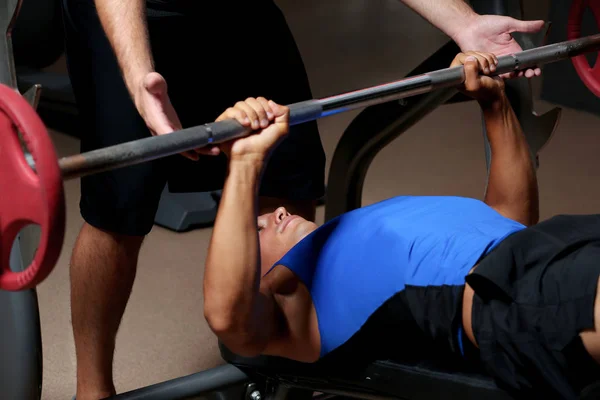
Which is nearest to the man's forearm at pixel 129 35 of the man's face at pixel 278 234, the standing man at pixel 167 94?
the standing man at pixel 167 94

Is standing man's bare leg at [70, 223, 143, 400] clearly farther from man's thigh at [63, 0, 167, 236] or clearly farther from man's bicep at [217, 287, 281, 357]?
man's bicep at [217, 287, 281, 357]

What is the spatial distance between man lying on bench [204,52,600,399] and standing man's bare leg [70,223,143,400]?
32 cm

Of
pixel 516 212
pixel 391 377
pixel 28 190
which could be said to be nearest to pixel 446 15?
pixel 516 212

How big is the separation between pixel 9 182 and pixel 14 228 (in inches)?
2.6

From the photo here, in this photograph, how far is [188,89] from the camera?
1.71 m

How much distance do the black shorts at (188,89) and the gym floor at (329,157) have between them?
0.55 m

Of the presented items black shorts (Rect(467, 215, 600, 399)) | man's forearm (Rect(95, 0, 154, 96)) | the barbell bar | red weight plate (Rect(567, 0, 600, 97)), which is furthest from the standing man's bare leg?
red weight plate (Rect(567, 0, 600, 97))

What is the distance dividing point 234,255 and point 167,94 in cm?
40

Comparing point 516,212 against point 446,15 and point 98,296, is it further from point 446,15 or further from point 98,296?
point 98,296

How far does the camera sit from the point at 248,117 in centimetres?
121

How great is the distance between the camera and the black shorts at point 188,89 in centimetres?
157

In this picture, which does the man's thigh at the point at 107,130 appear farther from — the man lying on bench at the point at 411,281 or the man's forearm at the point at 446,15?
the man's forearm at the point at 446,15

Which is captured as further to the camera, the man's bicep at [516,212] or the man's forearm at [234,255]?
the man's bicep at [516,212]

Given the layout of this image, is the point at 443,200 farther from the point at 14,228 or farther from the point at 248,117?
the point at 14,228
